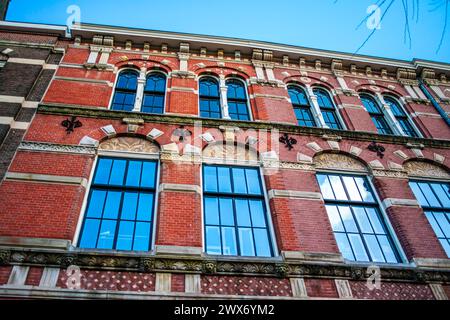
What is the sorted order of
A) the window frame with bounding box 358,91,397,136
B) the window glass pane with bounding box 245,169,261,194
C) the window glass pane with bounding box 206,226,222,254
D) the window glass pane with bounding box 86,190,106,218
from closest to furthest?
the window glass pane with bounding box 206,226,222,254 → the window glass pane with bounding box 86,190,106,218 → the window glass pane with bounding box 245,169,261,194 → the window frame with bounding box 358,91,397,136

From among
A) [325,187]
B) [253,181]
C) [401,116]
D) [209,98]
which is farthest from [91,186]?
[401,116]

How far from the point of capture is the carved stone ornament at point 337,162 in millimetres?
10102

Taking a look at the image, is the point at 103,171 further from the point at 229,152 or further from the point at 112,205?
the point at 229,152

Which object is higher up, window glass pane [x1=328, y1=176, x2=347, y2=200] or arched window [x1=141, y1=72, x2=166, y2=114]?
arched window [x1=141, y1=72, x2=166, y2=114]

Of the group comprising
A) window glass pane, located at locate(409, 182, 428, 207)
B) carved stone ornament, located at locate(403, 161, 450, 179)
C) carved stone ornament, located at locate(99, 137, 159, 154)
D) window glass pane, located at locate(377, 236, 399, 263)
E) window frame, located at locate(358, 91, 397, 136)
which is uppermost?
window frame, located at locate(358, 91, 397, 136)

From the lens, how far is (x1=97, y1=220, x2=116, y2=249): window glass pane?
7.38 m

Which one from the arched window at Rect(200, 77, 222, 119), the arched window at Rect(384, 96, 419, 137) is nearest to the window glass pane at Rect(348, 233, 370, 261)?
the arched window at Rect(200, 77, 222, 119)

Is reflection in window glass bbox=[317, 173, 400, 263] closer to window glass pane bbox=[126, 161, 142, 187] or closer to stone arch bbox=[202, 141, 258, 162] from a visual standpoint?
stone arch bbox=[202, 141, 258, 162]

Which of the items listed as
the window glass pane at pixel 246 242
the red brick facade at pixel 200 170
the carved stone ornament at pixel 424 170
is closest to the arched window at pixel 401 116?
the red brick facade at pixel 200 170

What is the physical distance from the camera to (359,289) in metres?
7.29

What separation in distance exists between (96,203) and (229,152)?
3757mm

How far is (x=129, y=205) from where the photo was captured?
8156 millimetres

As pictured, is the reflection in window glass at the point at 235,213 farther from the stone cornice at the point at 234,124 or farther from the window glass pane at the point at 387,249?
the window glass pane at the point at 387,249

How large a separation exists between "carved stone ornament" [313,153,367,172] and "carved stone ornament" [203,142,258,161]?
1.90 m
